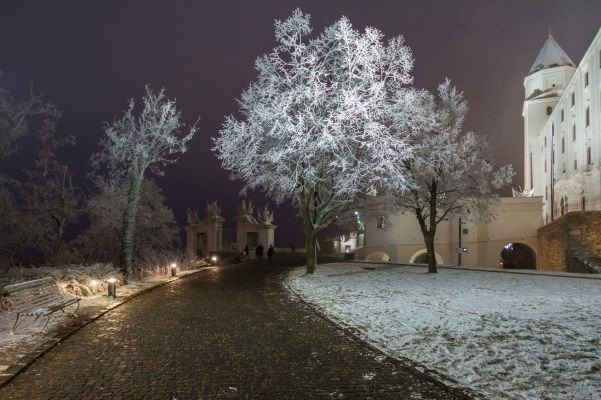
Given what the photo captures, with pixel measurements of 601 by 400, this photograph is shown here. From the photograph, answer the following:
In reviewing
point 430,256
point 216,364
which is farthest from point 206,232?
point 216,364

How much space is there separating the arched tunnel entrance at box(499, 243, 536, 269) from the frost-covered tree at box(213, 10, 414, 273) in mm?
33170

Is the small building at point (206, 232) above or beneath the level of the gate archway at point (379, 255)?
above

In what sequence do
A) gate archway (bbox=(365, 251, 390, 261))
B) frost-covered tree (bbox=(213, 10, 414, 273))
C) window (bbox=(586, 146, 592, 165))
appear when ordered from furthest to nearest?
gate archway (bbox=(365, 251, 390, 261)), window (bbox=(586, 146, 592, 165)), frost-covered tree (bbox=(213, 10, 414, 273))

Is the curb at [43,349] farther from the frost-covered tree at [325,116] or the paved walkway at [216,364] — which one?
the frost-covered tree at [325,116]

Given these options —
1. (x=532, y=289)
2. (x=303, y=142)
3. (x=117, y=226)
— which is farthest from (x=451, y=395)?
(x=117, y=226)

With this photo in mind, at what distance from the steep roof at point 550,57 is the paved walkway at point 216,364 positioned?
66072 millimetres

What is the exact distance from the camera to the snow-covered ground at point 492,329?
664 cm

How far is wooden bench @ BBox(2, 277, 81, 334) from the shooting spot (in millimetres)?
9945

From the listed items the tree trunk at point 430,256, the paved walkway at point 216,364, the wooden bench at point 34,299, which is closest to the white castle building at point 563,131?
the tree trunk at point 430,256

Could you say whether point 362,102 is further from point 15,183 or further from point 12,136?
point 15,183

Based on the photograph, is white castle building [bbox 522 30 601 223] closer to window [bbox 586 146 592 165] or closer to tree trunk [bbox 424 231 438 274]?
window [bbox 586 146 592 165]

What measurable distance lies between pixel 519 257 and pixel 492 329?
5123 centimetres

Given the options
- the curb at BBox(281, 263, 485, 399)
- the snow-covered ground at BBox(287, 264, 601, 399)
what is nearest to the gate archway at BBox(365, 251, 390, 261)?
the snow-covered ground at BBox(287, 264, 601, 399)

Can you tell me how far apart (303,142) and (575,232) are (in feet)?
54.4
